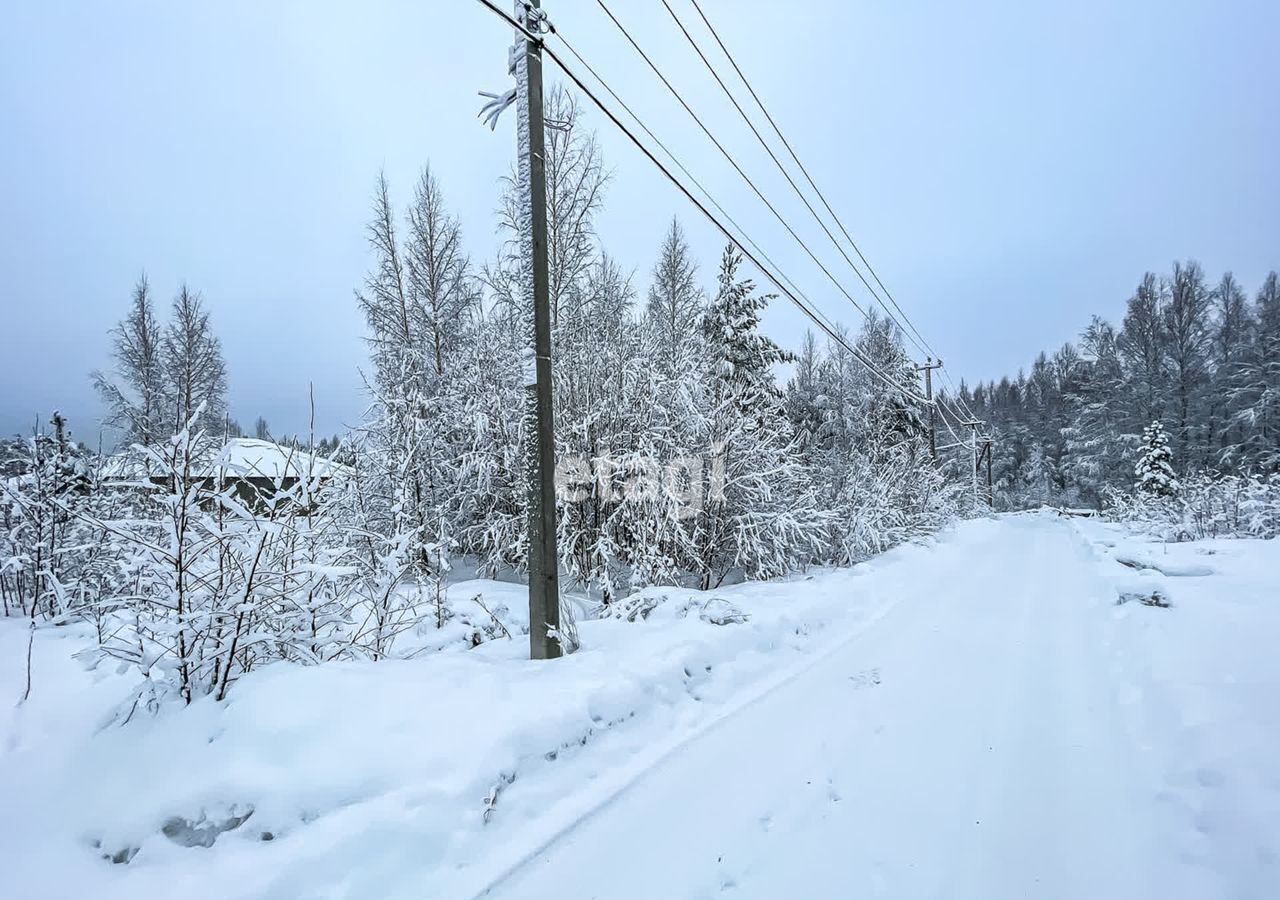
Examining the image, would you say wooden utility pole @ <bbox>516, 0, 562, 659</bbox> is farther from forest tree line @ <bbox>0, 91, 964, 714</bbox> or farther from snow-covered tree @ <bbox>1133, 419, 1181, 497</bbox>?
snow-covered tree @ <bbox>1133, 419, 1181, 497</bbox>

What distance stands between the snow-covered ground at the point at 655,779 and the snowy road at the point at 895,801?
0.02 metres

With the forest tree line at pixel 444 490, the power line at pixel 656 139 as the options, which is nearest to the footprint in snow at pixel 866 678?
the forest tree line at pixel 444 490

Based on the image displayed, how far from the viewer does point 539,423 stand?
444 centimetres

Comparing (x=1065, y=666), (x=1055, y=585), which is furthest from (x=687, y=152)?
(x=1055, y=585)

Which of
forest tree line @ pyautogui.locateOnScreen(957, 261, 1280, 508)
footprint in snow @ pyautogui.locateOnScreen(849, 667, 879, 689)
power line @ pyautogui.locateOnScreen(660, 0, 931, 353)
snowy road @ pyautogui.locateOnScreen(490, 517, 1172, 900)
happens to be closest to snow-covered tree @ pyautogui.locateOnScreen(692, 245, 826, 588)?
power line @ pyautogui.locateOnScreen(660, 0, 931, 353)

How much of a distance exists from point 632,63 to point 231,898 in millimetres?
7752

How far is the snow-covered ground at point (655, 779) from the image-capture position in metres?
2.23

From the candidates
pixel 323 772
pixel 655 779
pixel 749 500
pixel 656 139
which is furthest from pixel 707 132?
pixel 323 772

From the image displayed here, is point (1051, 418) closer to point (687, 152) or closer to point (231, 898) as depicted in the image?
point (687, 152)

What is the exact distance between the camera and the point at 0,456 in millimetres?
8141

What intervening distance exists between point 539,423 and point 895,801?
342 centimetres

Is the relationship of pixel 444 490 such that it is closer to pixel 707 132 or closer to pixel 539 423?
pixel 539 423

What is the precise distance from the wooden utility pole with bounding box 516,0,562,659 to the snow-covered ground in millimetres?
388

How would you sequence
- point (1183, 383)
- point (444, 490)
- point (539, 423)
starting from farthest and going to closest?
1. point (1183, 383)
2. point (444, 490)
3. point (539, 423)
